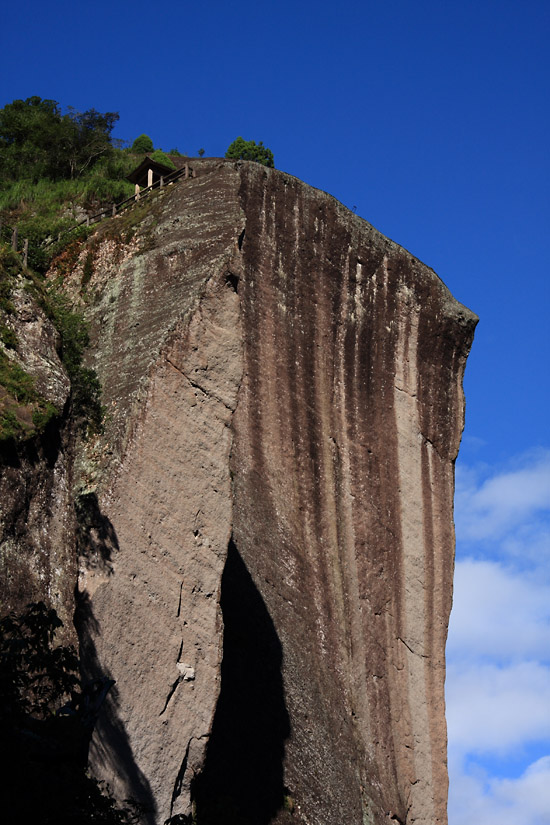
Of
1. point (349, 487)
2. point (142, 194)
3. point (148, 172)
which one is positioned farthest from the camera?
point (148, 172)

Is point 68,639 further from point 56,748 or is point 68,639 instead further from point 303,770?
point 303,770

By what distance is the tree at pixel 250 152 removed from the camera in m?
64.3

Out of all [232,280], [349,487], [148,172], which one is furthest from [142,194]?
[349,487]

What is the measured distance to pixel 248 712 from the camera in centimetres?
2569

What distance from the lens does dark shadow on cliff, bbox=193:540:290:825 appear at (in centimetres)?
2447

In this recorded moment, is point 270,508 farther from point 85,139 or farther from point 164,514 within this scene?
point 85,139

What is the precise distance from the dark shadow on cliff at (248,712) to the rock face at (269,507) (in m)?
0.05

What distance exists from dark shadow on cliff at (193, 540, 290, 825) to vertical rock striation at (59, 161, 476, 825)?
0.17 ft

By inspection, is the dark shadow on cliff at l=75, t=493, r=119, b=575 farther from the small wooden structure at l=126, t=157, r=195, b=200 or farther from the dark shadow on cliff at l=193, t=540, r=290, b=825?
the small wooden structure at l=126, t=157, r=195, b=200

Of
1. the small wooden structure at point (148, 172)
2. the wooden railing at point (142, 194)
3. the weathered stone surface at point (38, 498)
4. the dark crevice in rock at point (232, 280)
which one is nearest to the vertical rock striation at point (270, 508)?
the dark crevice in rock at point (232, 280)

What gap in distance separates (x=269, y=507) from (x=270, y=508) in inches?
2.0

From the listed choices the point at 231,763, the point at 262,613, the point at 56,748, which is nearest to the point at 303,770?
the point at 231,763

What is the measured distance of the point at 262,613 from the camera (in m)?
27.2

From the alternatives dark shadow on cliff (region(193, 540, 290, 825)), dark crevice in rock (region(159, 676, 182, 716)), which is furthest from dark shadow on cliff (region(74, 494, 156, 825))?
dark shadow on cliff (region(193, 540, 290, 825))
